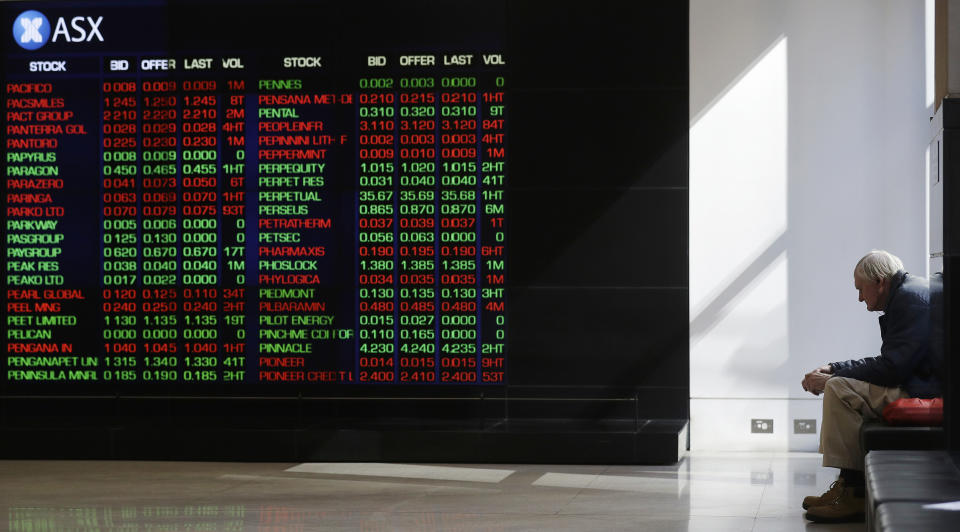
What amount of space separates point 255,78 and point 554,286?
242 cm

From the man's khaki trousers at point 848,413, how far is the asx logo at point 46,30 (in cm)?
547

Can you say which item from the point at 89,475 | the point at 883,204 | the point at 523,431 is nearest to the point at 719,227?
the point at 883,204

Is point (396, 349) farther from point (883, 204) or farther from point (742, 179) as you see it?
point (883, 204)

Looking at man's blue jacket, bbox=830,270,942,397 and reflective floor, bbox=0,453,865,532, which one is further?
reflective floor, bbox=0,453,865,532

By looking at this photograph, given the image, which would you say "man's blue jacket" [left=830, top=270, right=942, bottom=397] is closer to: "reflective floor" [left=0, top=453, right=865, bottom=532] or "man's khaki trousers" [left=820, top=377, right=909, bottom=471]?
"man's khaki trousers" [left=820, top=377, right=909, bottom=471]

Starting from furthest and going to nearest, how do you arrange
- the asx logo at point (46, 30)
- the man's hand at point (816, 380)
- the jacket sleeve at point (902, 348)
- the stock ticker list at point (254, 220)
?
1. the asx logo at point (46, 30)
2. the stock ticker list at point (254, 220)
3. the man's hand at point (816, 380)
4. the jacket sleeve at point (902, 348)

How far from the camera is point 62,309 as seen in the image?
320 inches

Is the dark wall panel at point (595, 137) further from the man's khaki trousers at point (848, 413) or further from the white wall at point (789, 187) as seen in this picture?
the man's khaki trousers at point (848, 413)

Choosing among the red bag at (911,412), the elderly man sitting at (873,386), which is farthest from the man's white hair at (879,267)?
the red bag at (911,412)

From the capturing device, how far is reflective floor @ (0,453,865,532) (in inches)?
213

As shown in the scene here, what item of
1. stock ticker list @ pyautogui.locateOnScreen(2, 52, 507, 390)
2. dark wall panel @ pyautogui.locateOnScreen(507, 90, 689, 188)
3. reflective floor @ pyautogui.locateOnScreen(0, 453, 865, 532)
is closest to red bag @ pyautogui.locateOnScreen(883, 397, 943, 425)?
reflective floor @ pyautogui.locateOnScreen(0, 453, 865, 532)

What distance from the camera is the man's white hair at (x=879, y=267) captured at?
5406 mm

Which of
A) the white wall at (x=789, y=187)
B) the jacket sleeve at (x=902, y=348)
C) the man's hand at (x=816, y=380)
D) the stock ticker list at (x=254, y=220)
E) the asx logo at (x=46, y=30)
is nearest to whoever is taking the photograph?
the jacket sleeve at (x=902, y=348)

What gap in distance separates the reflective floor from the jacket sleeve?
0.67 m
